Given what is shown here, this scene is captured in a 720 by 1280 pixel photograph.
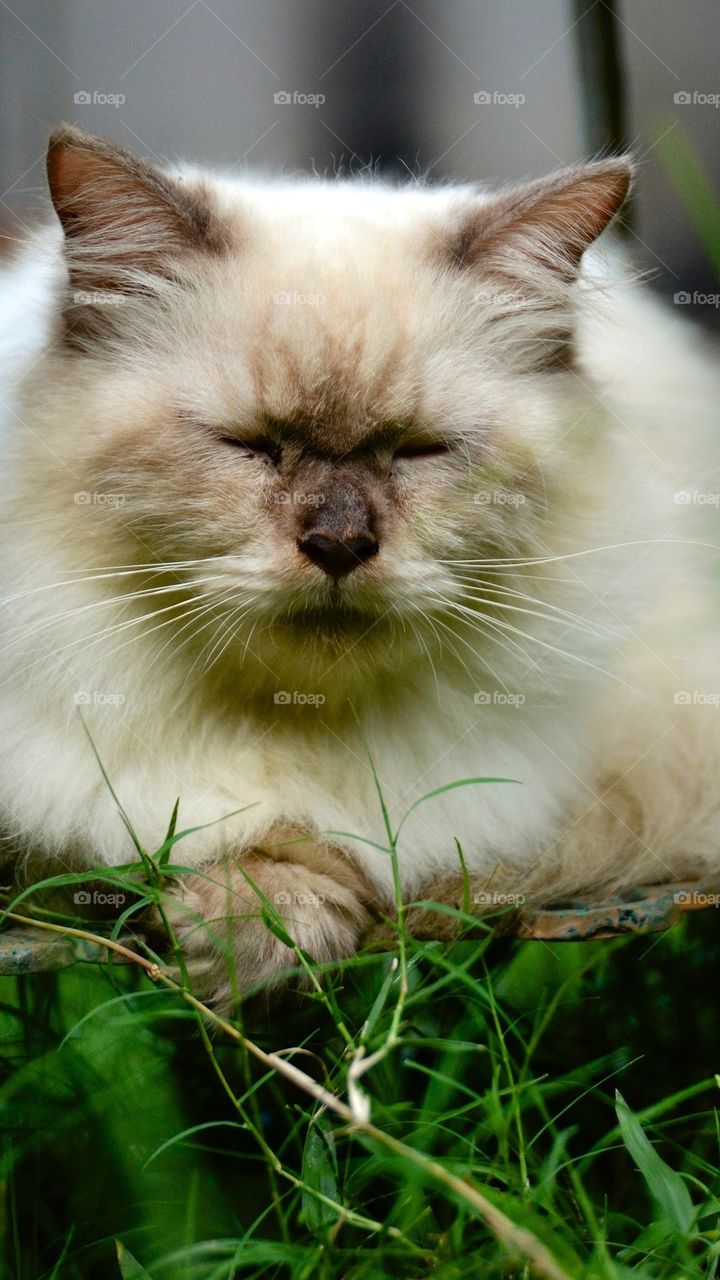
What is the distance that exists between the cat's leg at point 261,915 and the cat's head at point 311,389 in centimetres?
25

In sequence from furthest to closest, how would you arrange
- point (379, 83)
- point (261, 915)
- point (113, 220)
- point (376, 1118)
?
point (379, 83) < point (113, 220) < point (261, 915) < point (376, 1118)

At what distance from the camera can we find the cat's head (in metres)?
1.06

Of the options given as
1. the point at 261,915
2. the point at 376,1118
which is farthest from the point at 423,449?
the point at 376,1118

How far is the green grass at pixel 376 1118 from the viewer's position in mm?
829

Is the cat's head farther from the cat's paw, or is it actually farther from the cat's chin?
the cat's paw

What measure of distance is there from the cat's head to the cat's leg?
0.25 meters

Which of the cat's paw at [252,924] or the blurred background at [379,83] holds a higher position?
the blurred background at [379,83]

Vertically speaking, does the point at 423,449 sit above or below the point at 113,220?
below

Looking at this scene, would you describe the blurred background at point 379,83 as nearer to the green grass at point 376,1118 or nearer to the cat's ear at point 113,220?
the cat's ear at point 113,220

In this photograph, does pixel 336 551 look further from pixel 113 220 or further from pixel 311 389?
pixel 113 220

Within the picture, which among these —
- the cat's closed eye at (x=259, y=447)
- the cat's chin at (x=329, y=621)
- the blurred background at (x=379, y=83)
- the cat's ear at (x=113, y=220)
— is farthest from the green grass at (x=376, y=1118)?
the blurred background at (x=379, y=83)

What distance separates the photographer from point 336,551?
3.32 feet

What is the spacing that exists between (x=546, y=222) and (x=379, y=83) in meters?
0.42

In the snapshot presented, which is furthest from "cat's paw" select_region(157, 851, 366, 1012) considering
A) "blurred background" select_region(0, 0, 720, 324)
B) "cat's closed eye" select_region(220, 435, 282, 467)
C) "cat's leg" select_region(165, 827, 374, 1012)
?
"blurred background" select_region(0, 0, 720, 324)
